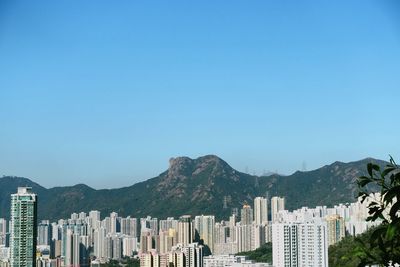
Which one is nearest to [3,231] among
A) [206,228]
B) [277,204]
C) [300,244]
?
[300,244]

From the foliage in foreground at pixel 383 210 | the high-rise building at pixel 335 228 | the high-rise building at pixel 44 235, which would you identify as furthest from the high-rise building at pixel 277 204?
the foliage in foreground at pixel 383 210

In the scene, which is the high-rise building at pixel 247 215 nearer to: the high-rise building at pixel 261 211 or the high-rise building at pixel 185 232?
the high-rise building at pixel 261 211

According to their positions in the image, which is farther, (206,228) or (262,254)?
(206,228)

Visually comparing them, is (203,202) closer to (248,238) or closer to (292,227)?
(248,238)

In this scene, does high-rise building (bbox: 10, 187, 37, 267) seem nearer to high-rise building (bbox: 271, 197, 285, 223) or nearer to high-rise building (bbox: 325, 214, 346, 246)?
high-rise building (bbox: 325, 214, 346, 246)

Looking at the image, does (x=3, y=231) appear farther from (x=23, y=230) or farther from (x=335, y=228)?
(x=335, y=228)

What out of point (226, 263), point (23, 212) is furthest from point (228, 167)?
point (23, 212)
